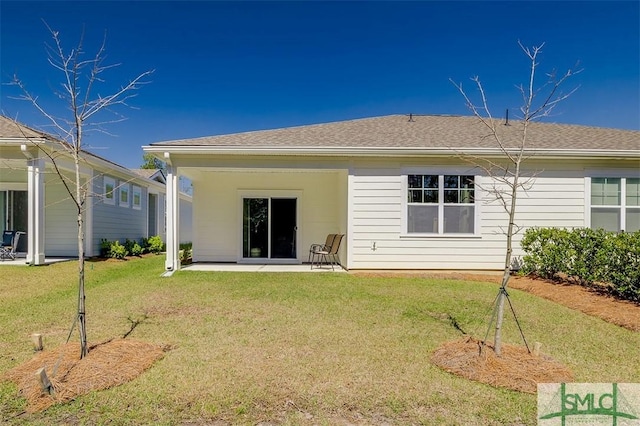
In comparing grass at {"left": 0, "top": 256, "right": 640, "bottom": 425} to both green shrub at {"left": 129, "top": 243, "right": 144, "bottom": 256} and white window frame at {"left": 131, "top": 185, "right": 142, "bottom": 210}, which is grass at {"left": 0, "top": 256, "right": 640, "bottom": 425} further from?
white window frame at {"left": 131, "top": 185, "right": 142, "bottom": 210}

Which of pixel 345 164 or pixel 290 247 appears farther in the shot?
pixel 290 247

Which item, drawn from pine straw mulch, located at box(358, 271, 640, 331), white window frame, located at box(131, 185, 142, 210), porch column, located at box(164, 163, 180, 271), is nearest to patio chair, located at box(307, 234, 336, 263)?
pine straw mulch, located at box(358, 271, 640, 331)

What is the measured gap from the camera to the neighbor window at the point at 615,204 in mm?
9750

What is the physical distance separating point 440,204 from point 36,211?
34.4 ft

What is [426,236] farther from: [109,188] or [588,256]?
[109,188]

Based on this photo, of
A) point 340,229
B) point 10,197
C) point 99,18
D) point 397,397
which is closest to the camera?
point 397,397

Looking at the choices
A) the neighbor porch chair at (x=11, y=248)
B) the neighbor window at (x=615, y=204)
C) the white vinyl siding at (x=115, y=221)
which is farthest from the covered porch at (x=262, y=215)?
the neighbor window at (x=615, y=204)

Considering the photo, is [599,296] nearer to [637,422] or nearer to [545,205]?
[545,205]

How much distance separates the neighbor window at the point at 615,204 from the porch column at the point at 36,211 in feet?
47.2

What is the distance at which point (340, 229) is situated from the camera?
38.2 ft

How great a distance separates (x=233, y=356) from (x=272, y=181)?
837 centimetres

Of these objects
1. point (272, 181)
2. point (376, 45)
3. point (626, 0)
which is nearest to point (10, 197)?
point (272, 181)

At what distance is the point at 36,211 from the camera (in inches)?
387

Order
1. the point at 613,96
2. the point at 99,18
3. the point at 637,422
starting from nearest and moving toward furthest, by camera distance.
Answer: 1. the point at 637,422
2. the point at 99,18
3. the point at 613,96
